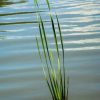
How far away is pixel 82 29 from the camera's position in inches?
253

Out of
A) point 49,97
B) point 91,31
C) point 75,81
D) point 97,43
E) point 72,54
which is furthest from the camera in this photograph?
point 91,31

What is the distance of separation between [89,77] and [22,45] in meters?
1.91

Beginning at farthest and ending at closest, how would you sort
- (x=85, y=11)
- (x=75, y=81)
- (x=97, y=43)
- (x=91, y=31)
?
(x=85, y=11)
(x=91, y=31)
(x=97, y=43)
(x=75, y=81)

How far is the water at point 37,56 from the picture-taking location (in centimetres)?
362

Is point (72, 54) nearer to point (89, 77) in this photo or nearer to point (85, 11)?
point (89, 77)

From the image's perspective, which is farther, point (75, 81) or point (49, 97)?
point (75, 81)

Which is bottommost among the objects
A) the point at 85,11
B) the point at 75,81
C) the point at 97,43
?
the point at 85,11

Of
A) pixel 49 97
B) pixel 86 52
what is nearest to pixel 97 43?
pixel 86 52

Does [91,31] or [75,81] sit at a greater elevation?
[75,81]

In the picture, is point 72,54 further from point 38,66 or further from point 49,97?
point 49,97

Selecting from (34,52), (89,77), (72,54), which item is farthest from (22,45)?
(89,77)

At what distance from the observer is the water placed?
11.9ft

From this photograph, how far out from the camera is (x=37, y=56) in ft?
15.8

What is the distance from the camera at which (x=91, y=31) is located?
6.25 meters
